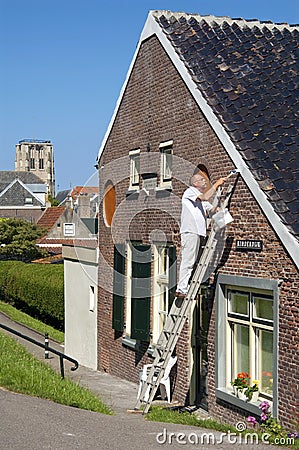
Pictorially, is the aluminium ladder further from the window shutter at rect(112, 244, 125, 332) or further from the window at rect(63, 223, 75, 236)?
the window at rect(63, 223, 75, 236)

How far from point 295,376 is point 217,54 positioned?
23.1 ft

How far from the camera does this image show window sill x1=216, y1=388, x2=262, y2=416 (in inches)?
532

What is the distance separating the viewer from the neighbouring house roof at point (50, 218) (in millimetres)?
75688

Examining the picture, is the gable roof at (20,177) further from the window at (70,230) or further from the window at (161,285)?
the window at (161,285)

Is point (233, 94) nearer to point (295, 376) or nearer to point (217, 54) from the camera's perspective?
point (217, 54)

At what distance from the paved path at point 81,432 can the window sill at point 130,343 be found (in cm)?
700

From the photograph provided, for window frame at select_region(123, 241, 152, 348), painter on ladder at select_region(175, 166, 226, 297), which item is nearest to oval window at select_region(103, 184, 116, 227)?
window frame at select_region(123, 241, 152, 348)

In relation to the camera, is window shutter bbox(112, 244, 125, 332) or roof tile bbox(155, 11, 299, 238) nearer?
roof tile bbox(155, 11, 299, 238)

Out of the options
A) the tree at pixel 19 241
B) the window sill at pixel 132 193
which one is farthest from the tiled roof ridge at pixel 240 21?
the tree at pixel 19 241

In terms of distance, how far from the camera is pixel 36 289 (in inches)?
1601

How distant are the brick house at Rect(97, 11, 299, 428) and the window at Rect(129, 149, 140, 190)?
0.05 metres

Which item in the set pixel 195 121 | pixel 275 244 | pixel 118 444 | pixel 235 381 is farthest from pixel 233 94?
pixel 118 444

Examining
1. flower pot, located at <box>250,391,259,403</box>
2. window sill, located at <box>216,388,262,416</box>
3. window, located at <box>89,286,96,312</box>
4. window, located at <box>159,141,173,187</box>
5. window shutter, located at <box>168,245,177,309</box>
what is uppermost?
window, located at <box>159,141,173,187</box>

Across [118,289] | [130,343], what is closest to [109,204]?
[118,289]
